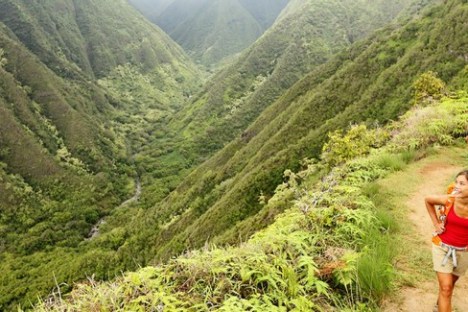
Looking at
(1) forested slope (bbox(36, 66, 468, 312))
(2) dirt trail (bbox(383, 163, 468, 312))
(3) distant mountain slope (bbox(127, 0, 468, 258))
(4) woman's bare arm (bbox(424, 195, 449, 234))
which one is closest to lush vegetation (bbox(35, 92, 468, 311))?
(1) forested slope (bbox(36, 66, 468, 312))

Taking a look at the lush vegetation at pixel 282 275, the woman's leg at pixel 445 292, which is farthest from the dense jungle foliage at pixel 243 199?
the woman's leg at pixel 445 292

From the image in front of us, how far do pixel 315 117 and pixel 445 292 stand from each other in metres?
99.6

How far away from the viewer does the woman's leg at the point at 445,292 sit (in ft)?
23.6

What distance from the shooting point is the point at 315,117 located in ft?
344

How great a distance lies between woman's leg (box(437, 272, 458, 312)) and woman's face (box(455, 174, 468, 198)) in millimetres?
1415

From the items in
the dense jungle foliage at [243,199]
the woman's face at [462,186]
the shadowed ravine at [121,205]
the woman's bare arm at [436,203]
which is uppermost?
the woman's face at [462,186]

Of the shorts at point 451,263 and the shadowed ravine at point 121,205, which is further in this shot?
the shadowed ravine at point 121,205

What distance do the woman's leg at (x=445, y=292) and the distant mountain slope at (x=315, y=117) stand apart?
128 ft

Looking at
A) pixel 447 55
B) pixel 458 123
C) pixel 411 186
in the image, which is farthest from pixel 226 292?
pixel 447 55

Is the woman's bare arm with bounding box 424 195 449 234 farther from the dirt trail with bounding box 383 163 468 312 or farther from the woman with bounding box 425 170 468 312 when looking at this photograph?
the dirt trail with bounding box 383 163 468 312

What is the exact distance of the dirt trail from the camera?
7.75m

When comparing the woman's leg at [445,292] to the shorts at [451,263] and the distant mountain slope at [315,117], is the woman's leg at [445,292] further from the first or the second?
the distant mountain slope at [315,117]

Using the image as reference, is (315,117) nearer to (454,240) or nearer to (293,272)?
(454,240)

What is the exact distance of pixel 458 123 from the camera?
18.6m
